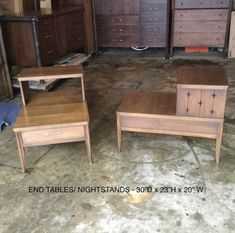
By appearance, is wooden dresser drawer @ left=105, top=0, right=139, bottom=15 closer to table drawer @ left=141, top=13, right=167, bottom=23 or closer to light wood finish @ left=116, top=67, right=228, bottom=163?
table drawer @ left=141, top=13, right=167, bottom=23

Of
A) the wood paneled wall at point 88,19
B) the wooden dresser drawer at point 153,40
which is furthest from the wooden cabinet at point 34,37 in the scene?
the wooden dresser drawer at point 153,40

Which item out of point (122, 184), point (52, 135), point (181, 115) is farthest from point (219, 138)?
point (52, 135)

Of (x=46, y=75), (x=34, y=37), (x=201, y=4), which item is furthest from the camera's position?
(x=201, y=4)

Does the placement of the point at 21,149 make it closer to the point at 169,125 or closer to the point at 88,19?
the point at 169,125

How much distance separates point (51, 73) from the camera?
2.41 metres

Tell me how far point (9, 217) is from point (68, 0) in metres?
3.98

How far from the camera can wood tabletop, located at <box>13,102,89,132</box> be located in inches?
82.2

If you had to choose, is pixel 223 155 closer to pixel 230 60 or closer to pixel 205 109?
pixel 205 109

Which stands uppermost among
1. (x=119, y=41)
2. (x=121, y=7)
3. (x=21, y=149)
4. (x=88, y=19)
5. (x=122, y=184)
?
(x=121, y=7)

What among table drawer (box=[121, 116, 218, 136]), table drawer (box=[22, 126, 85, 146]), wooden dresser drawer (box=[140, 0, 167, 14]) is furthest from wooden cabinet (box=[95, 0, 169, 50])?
table drawer (box=[22, 126, 85, 146])

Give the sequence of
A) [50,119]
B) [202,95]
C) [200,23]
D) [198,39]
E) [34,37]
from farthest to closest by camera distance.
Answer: [198,39] < [200,23] < [34,37] < [50,119] < [202,95]

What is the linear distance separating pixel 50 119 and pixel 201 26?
375 centimetres

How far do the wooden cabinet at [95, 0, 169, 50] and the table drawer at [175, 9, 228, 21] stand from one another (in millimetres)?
246

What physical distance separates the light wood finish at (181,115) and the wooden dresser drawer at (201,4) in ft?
9.69
